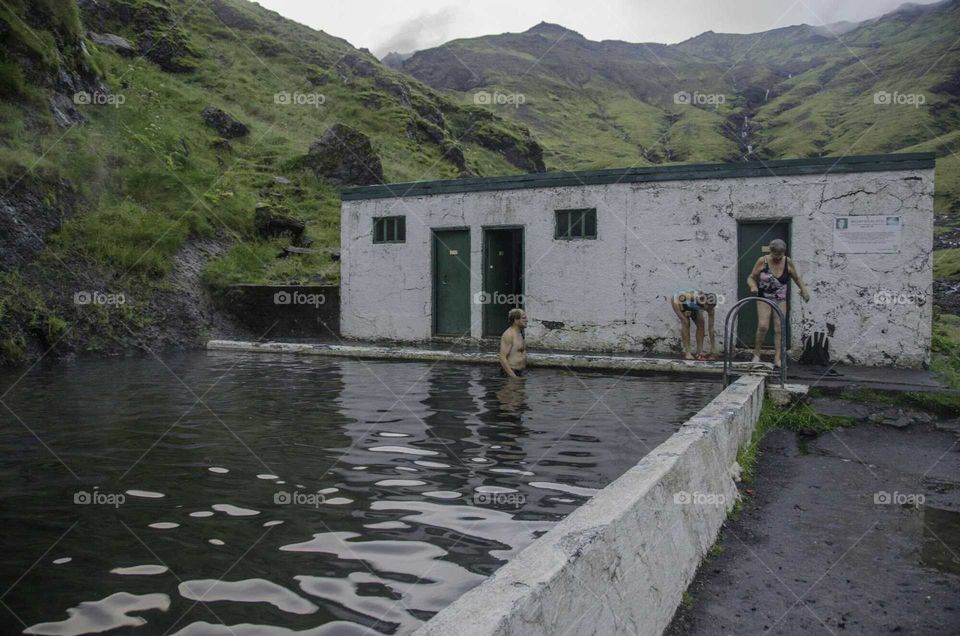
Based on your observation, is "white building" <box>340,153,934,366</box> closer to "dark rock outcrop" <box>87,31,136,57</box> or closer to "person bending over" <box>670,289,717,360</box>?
"person bending over" <box>670,289,717,360</box>

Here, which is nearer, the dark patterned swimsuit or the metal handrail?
the metal handrail

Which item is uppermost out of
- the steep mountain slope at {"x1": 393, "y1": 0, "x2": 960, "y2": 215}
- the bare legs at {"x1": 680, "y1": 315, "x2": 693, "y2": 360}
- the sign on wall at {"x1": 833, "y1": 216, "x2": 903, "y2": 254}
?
the steep mountain slope at {"x1": 393, "y1": 0, "x2": 960, "y2": 215}

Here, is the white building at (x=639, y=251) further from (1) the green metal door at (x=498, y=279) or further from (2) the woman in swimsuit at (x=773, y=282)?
(2) the woman in swimsuit at (x=773, y=282)

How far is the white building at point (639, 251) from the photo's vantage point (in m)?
11.6

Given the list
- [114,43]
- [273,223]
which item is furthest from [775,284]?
[114,43]

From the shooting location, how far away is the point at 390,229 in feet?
54.0

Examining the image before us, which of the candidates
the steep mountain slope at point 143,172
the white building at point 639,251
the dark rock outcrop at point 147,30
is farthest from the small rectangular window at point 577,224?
the dark rock outcrop at point 147,30

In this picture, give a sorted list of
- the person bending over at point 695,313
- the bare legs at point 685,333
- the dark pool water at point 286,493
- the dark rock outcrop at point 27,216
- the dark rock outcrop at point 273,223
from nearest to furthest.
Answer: the dark pool water at point 286,493, the bare legs at point 685,333, the person bending over at point 695,313, the dark rock outcrop at point 27,216, the dark rock outcrop at point 273,223

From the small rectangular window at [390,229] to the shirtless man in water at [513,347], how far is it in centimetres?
578

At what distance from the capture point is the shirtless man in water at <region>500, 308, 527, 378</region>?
11047 mm

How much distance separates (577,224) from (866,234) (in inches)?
203

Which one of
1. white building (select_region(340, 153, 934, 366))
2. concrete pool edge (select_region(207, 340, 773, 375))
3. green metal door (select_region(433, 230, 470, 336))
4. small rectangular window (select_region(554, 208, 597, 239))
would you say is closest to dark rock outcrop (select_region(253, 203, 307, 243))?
white building (select_region(340, 153, 934, 366))

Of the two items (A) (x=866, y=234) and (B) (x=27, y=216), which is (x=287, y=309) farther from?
(A) (x=866, y=234)

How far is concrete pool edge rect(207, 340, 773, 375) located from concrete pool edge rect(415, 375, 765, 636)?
214 inches
